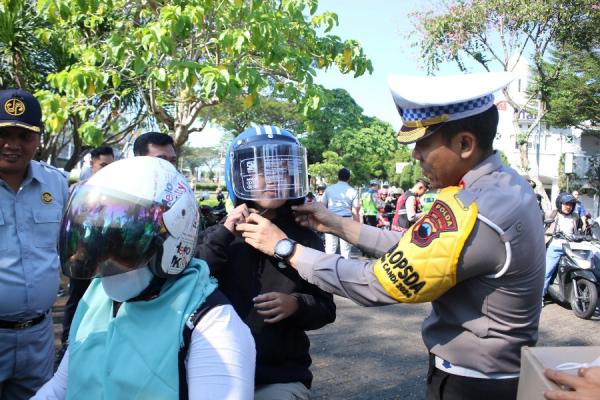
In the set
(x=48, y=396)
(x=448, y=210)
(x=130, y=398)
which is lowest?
(x=48, y=396)

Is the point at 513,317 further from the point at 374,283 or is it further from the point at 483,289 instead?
the point at 374,283

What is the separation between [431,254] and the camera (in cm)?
161

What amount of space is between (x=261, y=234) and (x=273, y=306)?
274mm

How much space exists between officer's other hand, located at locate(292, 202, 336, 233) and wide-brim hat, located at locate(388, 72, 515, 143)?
61 cm

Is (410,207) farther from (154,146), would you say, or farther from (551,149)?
(551,149)

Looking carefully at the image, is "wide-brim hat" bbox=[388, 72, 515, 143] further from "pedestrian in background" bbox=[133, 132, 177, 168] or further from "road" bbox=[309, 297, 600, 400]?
"road" bbox=[309, 297, 600, 400]

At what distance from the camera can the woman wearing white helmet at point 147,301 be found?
1.27 m

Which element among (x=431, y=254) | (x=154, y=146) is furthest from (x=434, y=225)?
(x=154, y=146)

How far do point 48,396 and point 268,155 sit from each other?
1.16 meters

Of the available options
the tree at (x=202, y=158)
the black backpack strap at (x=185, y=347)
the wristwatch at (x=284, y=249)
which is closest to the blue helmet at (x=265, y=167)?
the wristwatch at (x=284, y=249)

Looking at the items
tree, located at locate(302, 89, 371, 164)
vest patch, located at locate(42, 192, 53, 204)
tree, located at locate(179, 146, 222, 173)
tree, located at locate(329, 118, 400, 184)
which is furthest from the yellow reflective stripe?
tree, located at locate(179, 146, 222, 173)

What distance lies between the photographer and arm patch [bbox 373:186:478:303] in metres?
1.59

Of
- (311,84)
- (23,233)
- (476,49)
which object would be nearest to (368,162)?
(476,49)

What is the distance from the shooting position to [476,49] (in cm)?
1549
